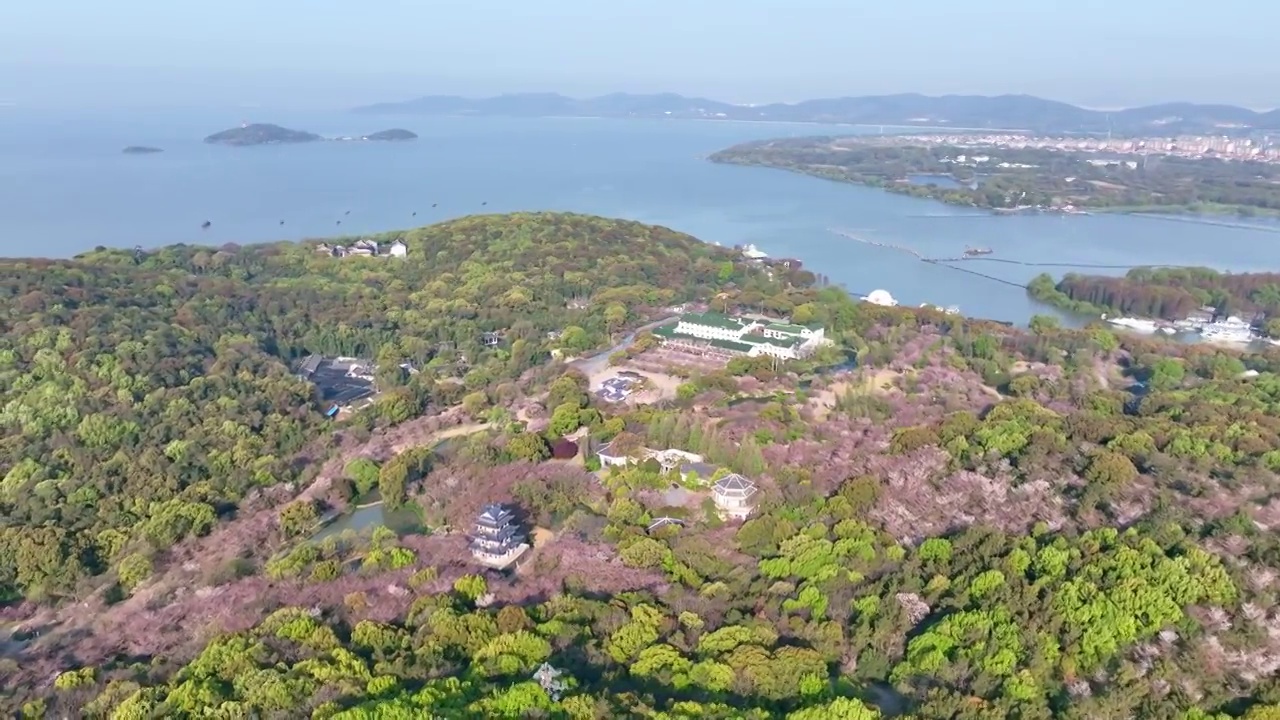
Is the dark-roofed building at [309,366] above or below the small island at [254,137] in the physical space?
below

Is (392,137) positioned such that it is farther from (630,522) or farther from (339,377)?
(630,522)

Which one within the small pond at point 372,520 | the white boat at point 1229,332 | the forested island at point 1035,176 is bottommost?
the small pond at point 372,520

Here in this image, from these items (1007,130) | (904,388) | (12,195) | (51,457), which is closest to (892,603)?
(904,388)

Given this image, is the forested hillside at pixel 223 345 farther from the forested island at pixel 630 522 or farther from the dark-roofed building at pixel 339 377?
the dark-roofed building at pixel 339 377

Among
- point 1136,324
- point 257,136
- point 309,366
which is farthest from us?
point 257,136

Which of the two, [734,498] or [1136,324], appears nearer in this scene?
[734,498]

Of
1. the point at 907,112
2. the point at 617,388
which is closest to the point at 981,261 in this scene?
the point at 617,388

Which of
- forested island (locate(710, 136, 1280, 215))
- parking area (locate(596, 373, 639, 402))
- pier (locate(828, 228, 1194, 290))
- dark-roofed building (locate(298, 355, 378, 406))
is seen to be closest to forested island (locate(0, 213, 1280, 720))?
parking area (locate(596, 373, 639, 402))

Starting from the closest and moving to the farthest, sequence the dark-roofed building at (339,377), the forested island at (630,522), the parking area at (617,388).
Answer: the forested island at (630,522)
the parking area at (617,388)
the dark-roofed building at (339,377)

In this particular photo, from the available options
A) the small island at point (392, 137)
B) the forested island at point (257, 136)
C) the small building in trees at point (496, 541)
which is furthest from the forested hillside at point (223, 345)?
the small island at point (392, 137)
